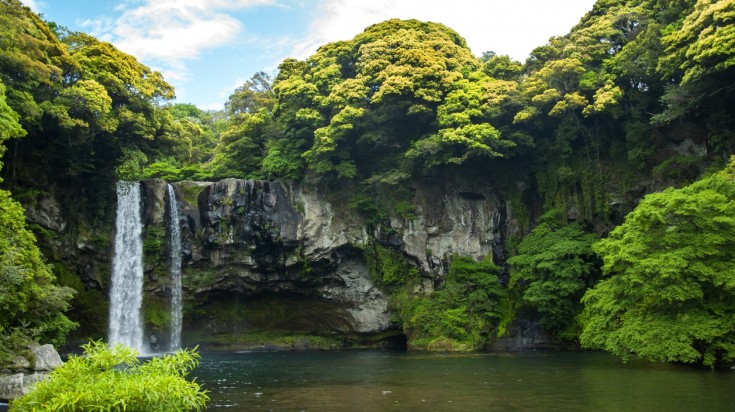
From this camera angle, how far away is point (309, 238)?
30.5 metres

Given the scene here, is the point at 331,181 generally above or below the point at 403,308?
above

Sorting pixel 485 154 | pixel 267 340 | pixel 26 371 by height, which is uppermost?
pixel 485 154

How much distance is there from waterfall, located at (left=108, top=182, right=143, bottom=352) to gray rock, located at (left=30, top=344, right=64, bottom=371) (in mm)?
13946

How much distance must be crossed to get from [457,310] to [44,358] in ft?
59.0

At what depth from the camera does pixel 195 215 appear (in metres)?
30.6

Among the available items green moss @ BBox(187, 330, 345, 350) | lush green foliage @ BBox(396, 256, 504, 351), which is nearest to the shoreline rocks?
lush green foliage @ BBox(396, 256, 504, 351)

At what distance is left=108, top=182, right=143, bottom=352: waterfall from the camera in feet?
94.8

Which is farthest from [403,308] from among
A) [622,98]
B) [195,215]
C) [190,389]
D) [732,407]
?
[190,389]

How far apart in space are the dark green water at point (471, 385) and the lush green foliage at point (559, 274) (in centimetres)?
272

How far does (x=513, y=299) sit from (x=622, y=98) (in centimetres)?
1078

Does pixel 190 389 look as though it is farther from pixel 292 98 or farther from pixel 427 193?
pixel 292 98

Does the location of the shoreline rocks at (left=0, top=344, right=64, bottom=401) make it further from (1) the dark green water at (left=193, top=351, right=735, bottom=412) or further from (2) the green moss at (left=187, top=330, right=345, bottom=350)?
(2) the green moss at (left=187, top=330, right=345, bottom=350)

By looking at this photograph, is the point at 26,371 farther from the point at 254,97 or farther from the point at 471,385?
the point at 254,97

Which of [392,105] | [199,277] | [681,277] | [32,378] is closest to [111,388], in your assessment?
[32,378]
